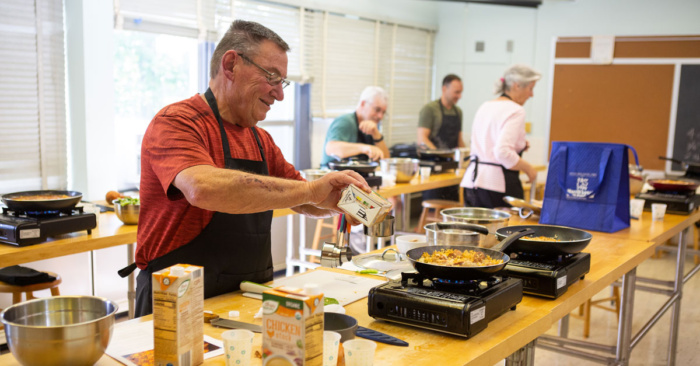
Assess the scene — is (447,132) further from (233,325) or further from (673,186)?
(233,325)

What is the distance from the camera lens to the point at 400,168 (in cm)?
514

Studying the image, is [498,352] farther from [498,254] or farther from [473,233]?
[473,233]

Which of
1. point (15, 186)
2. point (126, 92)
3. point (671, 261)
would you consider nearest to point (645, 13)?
point (671, 261)

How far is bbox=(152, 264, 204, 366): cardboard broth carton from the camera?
4.44 feet

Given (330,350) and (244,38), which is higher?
(244,38)

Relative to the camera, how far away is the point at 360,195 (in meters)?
1.90

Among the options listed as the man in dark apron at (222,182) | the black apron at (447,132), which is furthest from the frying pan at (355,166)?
the black apron at (447,132)

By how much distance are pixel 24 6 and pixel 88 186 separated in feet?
4.20

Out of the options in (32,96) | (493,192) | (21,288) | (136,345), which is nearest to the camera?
(136,345)

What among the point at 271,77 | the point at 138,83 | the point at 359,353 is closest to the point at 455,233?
the point at 271,77

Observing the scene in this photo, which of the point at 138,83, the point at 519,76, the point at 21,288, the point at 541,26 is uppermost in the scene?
the point at 541,26

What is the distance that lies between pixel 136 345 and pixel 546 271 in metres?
1.28

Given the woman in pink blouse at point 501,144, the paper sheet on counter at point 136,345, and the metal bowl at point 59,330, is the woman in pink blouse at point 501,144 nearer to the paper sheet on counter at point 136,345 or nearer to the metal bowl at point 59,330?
the paper sheet on counter at point 136,345

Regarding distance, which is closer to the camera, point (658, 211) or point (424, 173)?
point (658, 211)
